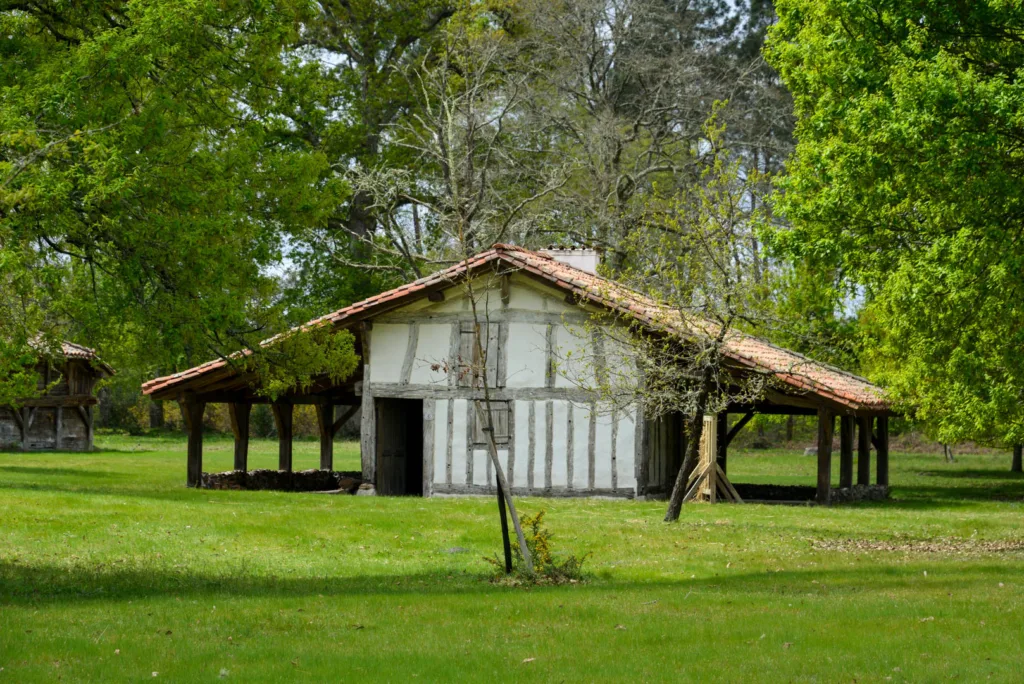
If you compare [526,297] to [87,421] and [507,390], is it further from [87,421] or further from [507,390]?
[87,421]

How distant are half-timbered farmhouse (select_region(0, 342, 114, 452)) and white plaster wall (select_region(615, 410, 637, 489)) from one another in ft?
76.5

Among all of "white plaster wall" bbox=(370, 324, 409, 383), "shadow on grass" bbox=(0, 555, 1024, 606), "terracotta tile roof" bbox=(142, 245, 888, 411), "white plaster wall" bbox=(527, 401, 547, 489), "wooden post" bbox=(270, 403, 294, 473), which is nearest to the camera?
"shadow on grass" bbox=(0, 555, 1024, 606)

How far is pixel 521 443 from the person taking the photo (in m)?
26.1

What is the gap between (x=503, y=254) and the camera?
2483 cm

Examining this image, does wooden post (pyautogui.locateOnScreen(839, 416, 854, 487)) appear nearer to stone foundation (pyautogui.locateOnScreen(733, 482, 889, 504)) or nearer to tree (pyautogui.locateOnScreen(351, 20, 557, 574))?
stone foundation (pyautogui.locateOnScreen(733, 482, 889, 504))

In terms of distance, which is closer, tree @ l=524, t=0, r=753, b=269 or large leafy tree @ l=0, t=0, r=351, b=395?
large leafy tree @ l=0, t=0, r=351, b=395

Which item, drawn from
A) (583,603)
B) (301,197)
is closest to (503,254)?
(301,197)

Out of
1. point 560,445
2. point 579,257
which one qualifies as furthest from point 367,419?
point 579,257

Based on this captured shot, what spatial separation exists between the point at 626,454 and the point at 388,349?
538cm

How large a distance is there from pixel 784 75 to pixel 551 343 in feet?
24.7

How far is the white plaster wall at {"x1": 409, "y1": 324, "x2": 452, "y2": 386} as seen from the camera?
26359 millimetres

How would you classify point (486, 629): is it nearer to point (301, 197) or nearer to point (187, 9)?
point (187, 9)

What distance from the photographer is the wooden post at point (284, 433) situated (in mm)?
31422

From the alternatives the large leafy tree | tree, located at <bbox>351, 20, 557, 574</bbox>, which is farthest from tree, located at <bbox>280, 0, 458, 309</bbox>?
the large leafy tree
